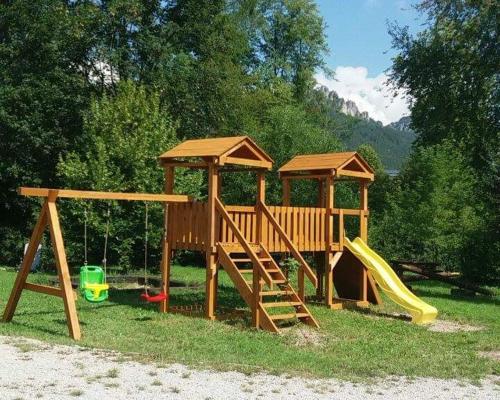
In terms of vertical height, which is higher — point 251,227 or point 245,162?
point 245,162

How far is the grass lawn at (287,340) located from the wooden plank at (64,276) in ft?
0.90

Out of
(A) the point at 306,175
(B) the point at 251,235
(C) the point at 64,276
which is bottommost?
(C) the point at 64,276

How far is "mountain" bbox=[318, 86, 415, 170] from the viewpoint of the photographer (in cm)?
4691

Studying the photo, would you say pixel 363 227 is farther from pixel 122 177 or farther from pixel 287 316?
pixel 122 177

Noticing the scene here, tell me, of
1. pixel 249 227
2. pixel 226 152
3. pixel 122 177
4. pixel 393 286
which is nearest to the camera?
pixel 226 152

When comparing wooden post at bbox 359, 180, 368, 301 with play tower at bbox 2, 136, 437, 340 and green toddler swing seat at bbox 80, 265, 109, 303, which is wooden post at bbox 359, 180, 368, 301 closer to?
play tower at bbox 2, 136, 437, 340

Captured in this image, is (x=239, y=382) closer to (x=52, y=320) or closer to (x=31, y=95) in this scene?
(x=52, y=320)

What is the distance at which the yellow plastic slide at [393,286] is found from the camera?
13422mm

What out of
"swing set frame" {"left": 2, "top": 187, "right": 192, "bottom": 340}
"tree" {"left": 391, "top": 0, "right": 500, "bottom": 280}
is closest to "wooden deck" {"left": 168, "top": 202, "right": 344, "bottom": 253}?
"swing set frame" {"left": 2, "top": 187, "right": 192, "bottom": 340}

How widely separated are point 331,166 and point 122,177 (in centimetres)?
838

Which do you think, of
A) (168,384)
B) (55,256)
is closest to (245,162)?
(55,256)

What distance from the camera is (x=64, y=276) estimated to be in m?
10.8

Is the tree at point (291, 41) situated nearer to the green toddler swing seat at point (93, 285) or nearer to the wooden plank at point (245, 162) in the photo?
the wooden plank at point (245, 162)

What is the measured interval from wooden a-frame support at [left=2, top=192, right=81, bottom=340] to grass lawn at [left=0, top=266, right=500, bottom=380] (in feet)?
0.99
